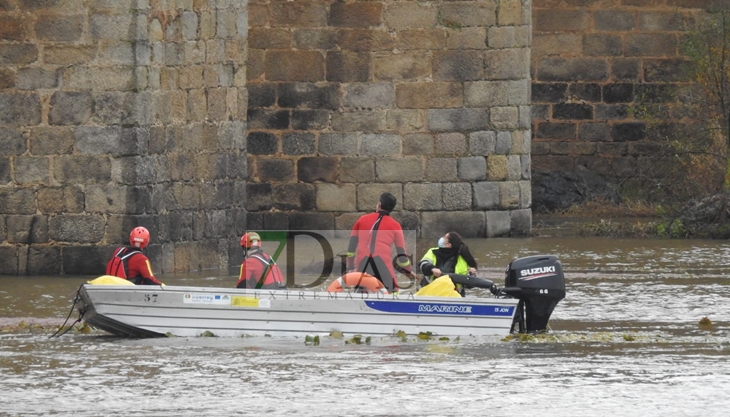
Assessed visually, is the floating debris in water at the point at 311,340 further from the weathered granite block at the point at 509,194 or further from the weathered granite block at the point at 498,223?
the weathered granite block at the point at 509,194

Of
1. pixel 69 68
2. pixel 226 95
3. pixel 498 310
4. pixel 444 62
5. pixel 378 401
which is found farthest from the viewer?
pixel 444 62

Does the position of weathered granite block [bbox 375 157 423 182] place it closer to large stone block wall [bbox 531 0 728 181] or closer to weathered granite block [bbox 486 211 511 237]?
weathered granite block [bbox 486 211 511 237]

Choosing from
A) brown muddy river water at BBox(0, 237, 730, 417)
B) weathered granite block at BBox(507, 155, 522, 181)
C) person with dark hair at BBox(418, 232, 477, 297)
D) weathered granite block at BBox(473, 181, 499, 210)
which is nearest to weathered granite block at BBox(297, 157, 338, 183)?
weathered granite block at BBox(473, 181, 499, 210)

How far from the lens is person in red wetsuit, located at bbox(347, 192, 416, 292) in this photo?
1500cm

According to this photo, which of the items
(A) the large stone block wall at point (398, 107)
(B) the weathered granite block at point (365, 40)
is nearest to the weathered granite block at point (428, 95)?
(A) the large stone block wall at point (398, 107)

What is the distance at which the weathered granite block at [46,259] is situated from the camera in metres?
18.8

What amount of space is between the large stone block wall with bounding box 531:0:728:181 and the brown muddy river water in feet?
36.6

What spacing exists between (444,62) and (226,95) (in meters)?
3.63

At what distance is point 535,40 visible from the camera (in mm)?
27703

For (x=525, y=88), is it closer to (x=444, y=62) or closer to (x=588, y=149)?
(x=444, y=62)

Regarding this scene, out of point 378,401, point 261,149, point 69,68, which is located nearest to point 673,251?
point 261,149

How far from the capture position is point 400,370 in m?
12.6

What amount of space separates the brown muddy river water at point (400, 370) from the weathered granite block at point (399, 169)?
6.68 metres

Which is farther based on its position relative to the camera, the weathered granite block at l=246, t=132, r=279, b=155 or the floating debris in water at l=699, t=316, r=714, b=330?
the weathered granite block at l=246, t=132, r=279, b=155
